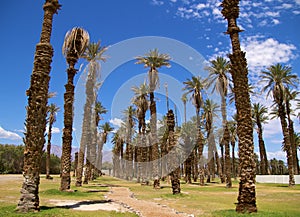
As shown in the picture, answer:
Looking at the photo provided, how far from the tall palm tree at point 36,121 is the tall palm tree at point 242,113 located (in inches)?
370

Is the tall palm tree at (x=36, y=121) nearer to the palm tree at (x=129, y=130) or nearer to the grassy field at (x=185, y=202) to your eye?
the grassy field at (x=185, y=202)

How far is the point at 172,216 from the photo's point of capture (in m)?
12.1

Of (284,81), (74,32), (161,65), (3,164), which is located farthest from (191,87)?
(3,164)

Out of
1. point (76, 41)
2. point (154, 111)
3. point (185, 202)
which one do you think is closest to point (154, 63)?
point (154, 111)

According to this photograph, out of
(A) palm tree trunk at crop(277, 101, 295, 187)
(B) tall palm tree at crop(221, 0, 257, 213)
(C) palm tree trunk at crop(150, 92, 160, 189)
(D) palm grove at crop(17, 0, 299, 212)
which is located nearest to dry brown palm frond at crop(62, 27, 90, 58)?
(D) palm grove at crop(17, 0, 299, 212)

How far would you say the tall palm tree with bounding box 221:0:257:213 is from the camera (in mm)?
12812

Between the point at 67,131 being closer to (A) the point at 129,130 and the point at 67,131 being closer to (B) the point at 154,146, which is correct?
(B) the point at 154,146

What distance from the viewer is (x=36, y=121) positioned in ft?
41.9

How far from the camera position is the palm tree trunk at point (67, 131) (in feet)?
70.4

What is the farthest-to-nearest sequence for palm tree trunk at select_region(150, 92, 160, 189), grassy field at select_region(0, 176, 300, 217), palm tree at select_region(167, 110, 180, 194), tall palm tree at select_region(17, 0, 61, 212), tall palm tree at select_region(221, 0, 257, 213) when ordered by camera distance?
palm tree trunk at select_region(150, 92, 160, 189) < palm tree at select_region(167, 110, 180, 194) < tall palm tree at select_region(221, 0, 257, 213) < grassy field at select_region(0, 176, 300, 217) < tall palm tree at select_region(17, 0, 61, 212)

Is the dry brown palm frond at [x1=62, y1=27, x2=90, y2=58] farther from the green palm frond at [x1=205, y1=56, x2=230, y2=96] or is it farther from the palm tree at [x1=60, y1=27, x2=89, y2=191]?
the green palm frond at [x1=205, y1=56, x2=230, y2=96]

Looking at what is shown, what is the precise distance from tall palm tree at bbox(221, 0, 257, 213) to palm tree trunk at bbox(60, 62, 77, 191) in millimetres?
13459

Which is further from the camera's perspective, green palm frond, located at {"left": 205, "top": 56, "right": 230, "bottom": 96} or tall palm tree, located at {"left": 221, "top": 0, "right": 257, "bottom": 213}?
green palm frond, located at {"left": 205, "top": 56, "right": 230, "bottom": 96}

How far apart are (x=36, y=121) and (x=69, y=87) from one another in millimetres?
10762
